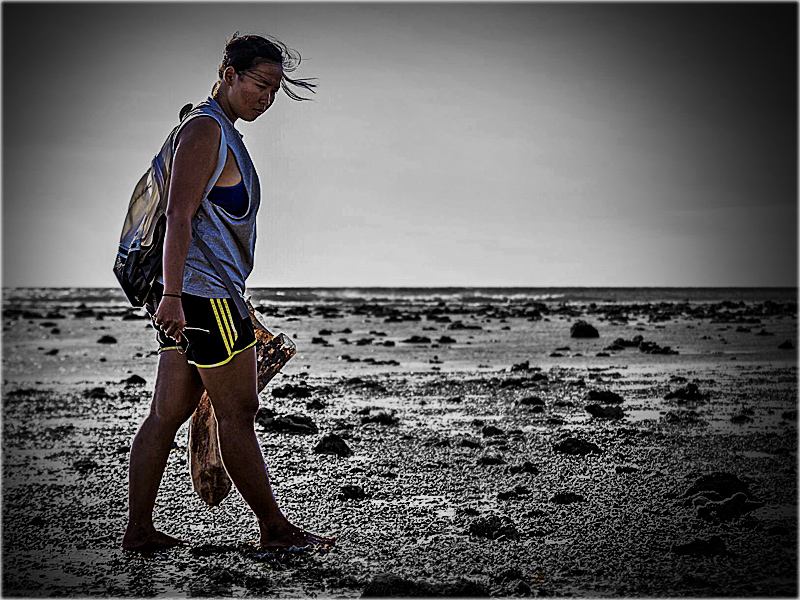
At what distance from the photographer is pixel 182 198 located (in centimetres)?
350

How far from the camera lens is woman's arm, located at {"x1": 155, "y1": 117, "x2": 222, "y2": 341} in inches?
134

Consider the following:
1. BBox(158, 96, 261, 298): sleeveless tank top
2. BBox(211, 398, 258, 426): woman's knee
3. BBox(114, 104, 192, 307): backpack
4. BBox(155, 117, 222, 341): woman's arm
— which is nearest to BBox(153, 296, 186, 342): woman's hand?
BBox(155, 117, 222, 341): woman's arm

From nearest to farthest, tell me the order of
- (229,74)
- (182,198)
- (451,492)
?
1. (182,198)
2. (229,74)
3. (451,492)

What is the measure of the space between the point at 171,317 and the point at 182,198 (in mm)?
485

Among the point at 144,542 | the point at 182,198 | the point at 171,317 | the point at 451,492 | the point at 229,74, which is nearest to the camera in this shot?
the point at 171,317

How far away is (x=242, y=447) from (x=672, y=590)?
5.75ft

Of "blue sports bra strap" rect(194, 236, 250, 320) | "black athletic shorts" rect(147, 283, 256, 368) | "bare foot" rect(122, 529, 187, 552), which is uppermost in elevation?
"blue sports bra strap" rect(194, 236, 250, 320)

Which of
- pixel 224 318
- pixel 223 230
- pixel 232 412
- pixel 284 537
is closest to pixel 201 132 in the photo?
pixel 223 230

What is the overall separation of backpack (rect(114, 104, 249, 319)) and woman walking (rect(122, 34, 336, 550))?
0.09 feet

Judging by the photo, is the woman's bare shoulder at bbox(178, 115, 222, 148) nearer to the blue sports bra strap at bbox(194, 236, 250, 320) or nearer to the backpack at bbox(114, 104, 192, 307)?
the backpack at bbox(114, 104, 192, 307)

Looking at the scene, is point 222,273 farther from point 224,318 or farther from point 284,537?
point 284,537

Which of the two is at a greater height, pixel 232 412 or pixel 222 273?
pixel 222 273

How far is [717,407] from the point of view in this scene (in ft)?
24.2

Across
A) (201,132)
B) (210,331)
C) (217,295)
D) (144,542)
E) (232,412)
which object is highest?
(201,132)
